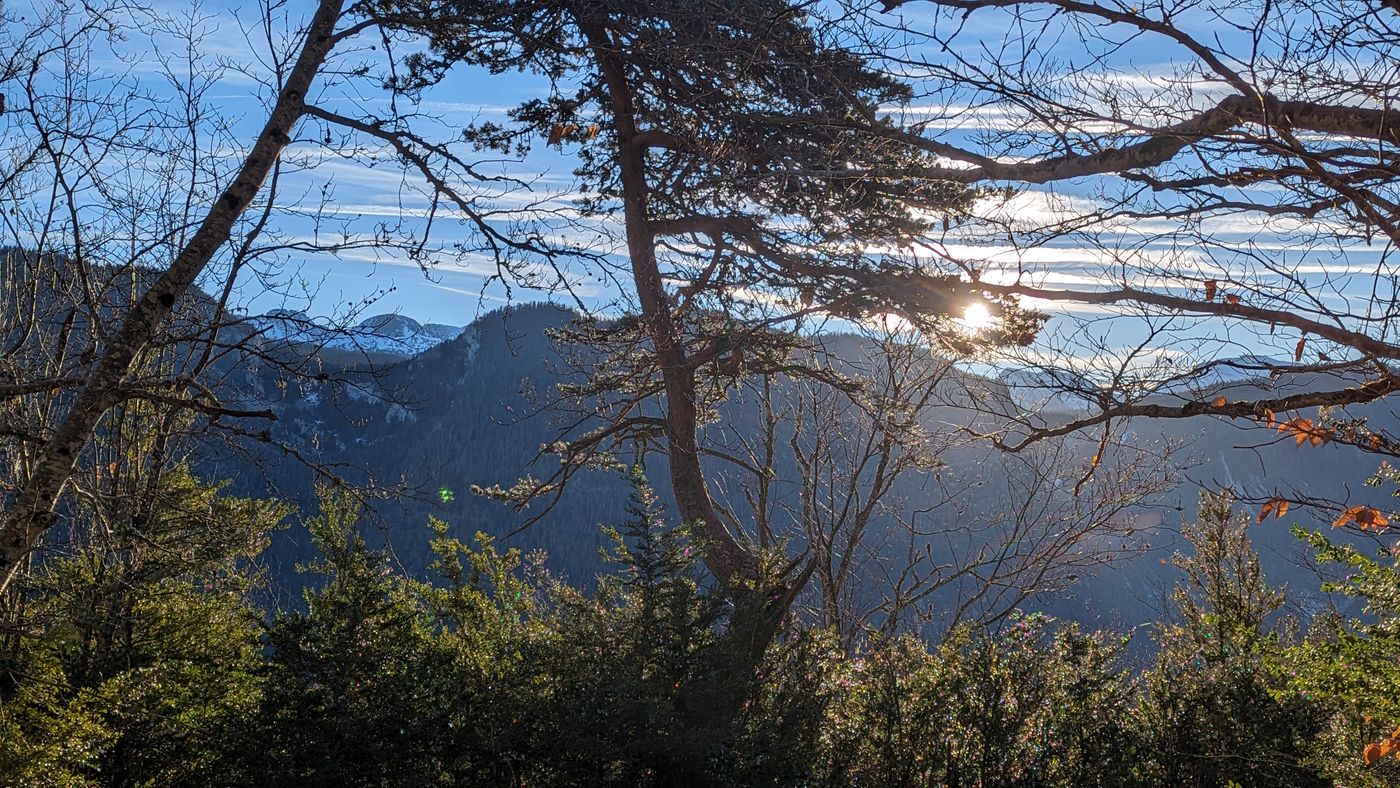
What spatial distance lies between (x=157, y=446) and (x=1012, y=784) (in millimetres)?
5478

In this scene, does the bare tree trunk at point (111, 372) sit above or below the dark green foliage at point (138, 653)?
above

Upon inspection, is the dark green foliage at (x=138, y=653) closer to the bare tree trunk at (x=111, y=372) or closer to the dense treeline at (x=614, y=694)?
the dense treeline at (x=614, y=694)

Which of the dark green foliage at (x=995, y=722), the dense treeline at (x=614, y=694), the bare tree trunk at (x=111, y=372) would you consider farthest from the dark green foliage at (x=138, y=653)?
the dark green foliage at (x=995, y=722)

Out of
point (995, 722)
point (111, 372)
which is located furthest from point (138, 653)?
point (995, 722)

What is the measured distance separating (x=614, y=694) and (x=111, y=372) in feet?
8.38

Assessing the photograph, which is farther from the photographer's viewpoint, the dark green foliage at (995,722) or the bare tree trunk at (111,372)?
the dark green foliage at (995,722)

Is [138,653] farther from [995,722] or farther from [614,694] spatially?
[995,722]

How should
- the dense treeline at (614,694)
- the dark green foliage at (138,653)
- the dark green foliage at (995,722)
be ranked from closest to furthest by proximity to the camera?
the dark green foliage at (138,653) → the dense treeline at (614,694) → the dark green foliage at (995,722)

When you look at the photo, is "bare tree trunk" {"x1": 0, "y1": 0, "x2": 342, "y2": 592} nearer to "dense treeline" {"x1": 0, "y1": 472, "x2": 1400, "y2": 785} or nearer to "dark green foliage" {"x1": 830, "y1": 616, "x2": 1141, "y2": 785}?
"dense treeline" {"x1": 0, "y1": 472, "x2": 1400, "y2": 785}

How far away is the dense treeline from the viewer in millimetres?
4090

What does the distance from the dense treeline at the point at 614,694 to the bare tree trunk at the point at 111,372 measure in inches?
20.7

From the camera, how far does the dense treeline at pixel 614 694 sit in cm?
409

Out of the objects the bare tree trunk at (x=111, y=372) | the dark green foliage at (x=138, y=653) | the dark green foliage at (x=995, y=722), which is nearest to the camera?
the bare tree trunk at (x=111, y=372)

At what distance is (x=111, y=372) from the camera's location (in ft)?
11.6
